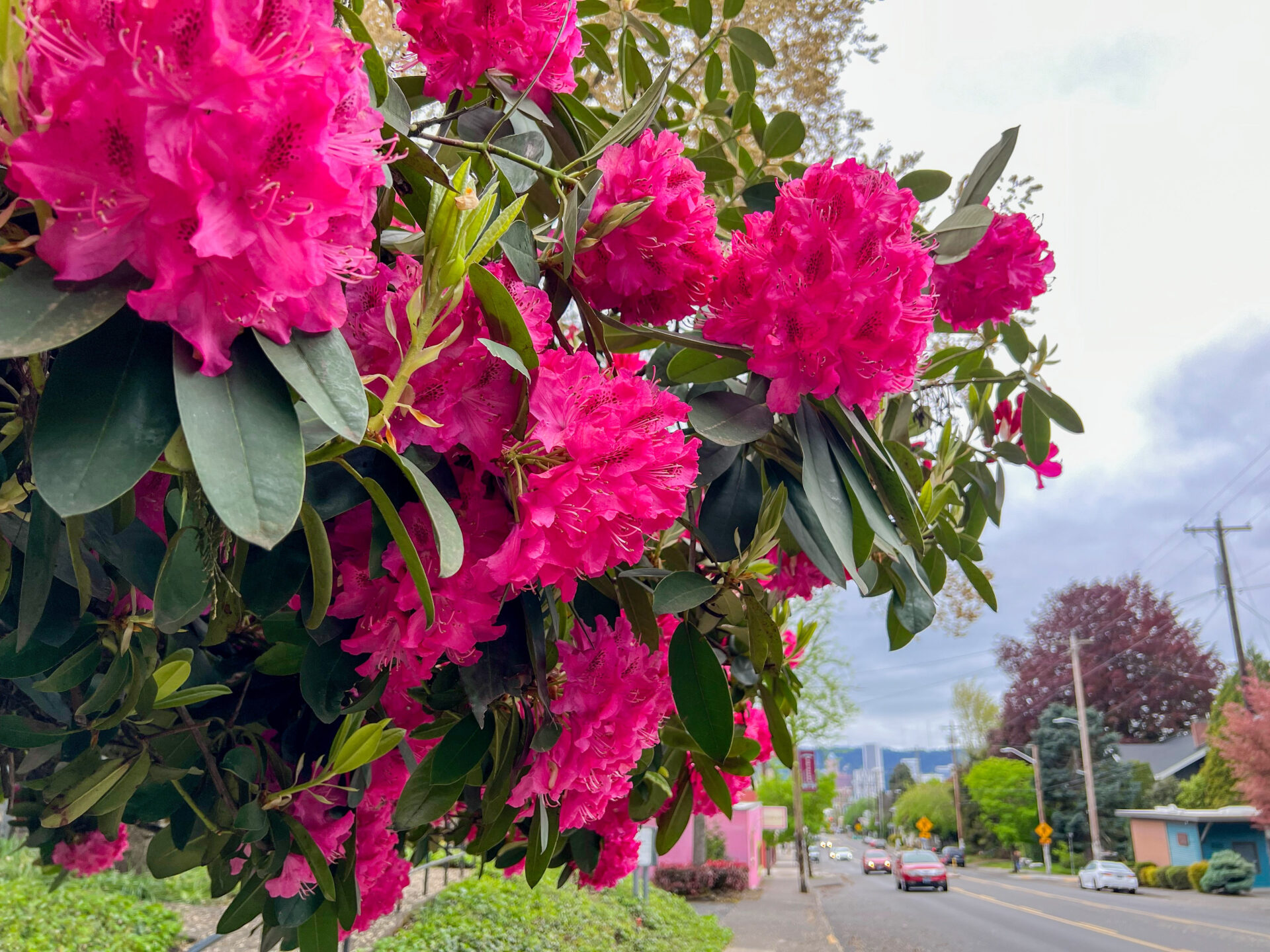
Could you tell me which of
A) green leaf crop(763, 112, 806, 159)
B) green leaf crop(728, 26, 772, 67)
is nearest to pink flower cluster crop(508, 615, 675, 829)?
green leaf crop(763, 112, 806, 159)

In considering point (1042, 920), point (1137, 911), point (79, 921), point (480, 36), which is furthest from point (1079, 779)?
point (480, 36)

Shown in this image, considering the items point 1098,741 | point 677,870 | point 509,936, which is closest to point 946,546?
point 509,936

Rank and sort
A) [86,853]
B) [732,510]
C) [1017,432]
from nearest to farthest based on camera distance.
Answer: [732,510]
[1017,432]
[86,853]

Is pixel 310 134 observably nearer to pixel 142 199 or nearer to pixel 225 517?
pixel 142 199

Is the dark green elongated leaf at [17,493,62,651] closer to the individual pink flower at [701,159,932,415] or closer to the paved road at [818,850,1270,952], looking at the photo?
the individual pink flower at [701,159,932,415]

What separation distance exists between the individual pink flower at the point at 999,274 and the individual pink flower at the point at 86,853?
2.70 meters

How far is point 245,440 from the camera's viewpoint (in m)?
0.64

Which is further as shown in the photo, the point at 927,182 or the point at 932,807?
the point at 932,807

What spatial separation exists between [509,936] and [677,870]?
11782 mm

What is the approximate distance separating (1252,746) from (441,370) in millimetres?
27386

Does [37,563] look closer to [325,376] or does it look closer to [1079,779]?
[325,376]

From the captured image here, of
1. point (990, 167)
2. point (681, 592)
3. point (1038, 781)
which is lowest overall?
point (681, 592)

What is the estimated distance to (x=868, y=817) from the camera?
263ft

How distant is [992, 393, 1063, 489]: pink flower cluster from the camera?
2.36 metres
